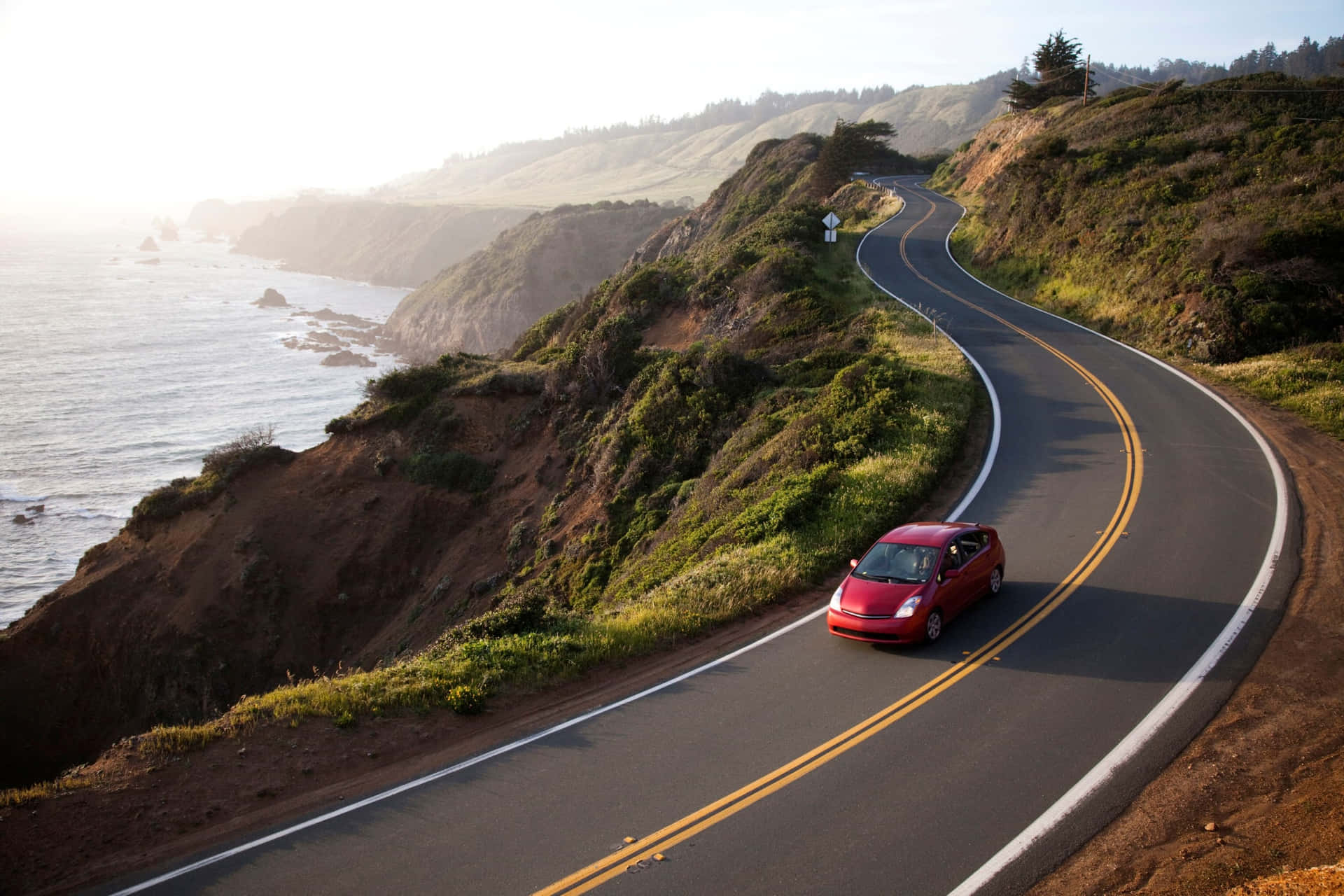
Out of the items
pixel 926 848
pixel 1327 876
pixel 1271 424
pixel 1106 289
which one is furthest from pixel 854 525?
pixel 1106 289

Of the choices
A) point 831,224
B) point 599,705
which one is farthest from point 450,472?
point 831,224

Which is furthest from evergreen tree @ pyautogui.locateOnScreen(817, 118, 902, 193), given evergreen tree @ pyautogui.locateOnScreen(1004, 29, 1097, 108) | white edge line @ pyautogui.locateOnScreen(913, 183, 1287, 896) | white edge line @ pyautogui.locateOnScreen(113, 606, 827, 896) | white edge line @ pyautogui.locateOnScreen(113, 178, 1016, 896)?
white edge line @ pyautogui.locateOnScreen(113, 606, 827, 896)

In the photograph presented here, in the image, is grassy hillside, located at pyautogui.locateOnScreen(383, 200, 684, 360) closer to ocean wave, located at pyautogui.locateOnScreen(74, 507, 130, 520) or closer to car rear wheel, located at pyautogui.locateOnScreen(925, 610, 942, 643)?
ocean wave, located at pyautogui.locateOnScreen(74, 507, 130, 520)

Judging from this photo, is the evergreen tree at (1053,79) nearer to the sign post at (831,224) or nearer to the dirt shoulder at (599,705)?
the sign post at (831,224)

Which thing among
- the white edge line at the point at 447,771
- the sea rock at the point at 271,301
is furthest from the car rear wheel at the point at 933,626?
the sea rock at the point at 271,301

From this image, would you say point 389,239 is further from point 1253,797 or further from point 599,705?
point 1253,797

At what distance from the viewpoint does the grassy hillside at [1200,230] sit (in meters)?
22.7

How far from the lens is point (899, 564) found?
1088 centimetres

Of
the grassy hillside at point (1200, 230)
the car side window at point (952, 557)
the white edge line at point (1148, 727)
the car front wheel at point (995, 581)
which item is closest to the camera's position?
the white edge line at point (1148, 727)

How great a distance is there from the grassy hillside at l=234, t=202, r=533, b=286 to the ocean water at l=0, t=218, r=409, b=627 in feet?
72.1

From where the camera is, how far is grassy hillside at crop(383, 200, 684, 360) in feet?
336

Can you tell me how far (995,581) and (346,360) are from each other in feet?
285

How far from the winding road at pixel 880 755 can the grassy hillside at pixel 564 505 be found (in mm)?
2258

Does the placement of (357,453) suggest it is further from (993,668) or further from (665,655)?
(993,668)
